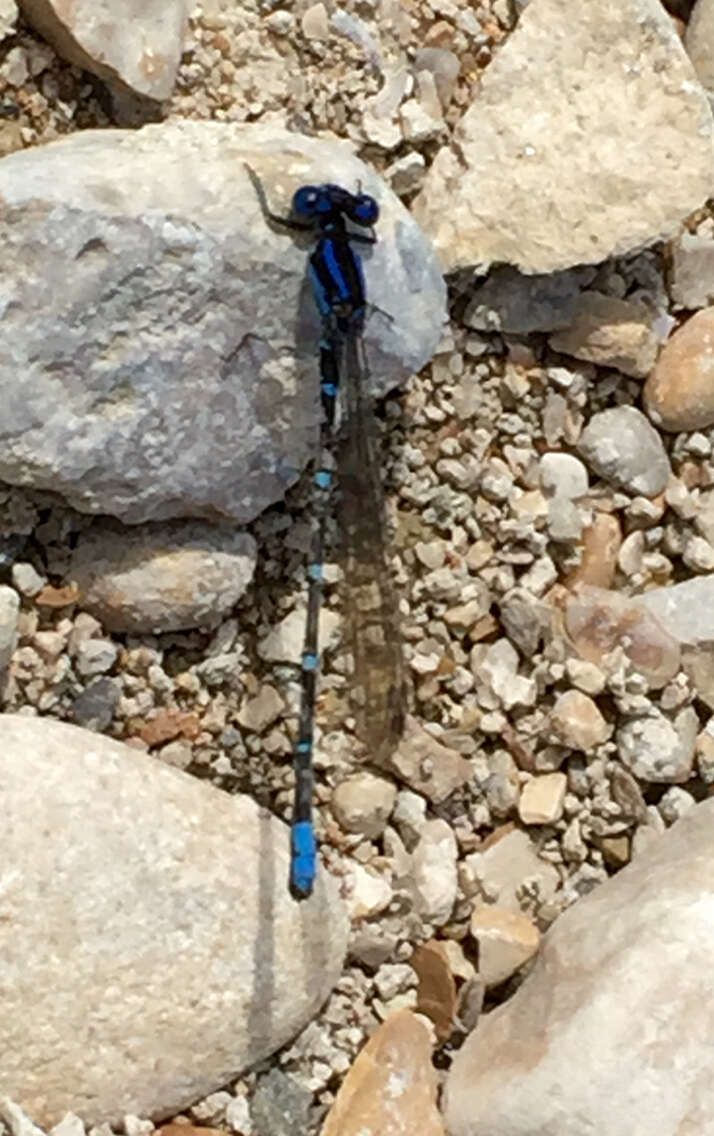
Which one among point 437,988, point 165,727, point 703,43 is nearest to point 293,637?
point 165,727

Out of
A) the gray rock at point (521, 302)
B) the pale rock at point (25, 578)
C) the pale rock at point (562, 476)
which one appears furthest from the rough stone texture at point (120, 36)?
the pale rock at point (562, 476)

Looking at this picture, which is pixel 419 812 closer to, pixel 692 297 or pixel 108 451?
pixel 108 451

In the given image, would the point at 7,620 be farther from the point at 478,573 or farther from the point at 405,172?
the point at 405,172

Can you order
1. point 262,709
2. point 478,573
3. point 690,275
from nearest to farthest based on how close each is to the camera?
1. point 262,709
2. point 478,573
3. point 690,275

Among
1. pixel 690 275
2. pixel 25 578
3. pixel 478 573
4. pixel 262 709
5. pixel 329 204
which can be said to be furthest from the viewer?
pixel 690 275

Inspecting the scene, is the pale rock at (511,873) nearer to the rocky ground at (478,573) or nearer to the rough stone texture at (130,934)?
the rocky ground at (478,573)

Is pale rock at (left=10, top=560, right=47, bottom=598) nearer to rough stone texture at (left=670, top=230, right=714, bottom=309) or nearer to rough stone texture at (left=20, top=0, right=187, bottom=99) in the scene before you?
rough stone texture at (left=20, top=0, right=187, bottom=99)
